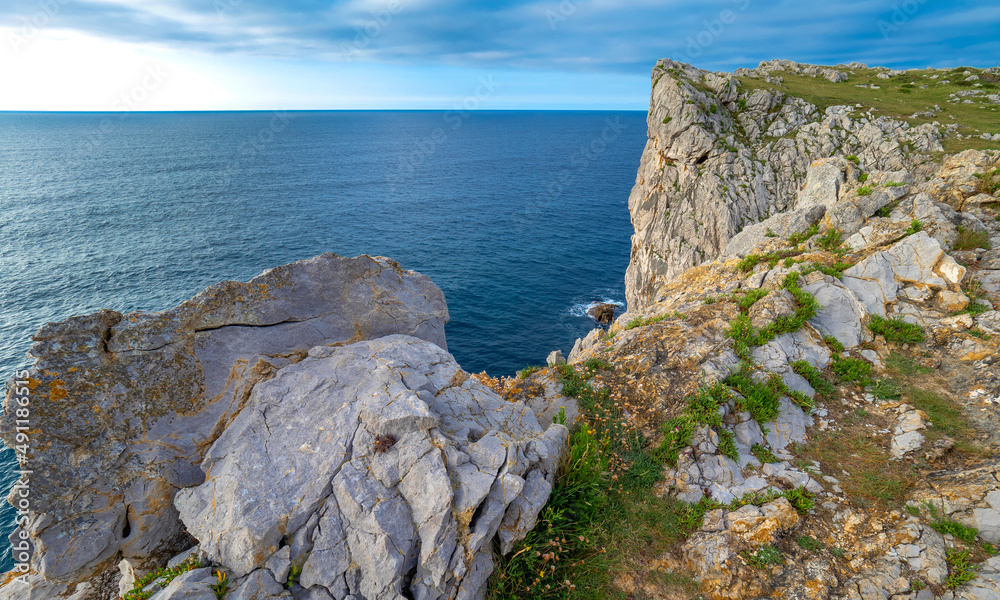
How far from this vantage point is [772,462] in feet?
34.0

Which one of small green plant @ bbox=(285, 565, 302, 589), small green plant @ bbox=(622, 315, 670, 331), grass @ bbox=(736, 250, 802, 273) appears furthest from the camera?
grass @ bbox=(736, 250, 802, 273)

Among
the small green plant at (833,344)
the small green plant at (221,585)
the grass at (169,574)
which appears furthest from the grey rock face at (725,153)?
the grass at (169,574)

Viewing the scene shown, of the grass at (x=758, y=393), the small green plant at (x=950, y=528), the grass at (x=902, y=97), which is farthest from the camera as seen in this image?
the grass at (x=902, y=97)

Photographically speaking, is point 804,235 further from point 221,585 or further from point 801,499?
point 221,585

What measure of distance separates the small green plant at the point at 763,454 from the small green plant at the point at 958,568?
3.11 meters

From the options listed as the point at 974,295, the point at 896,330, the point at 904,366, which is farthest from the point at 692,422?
the point at 974,295

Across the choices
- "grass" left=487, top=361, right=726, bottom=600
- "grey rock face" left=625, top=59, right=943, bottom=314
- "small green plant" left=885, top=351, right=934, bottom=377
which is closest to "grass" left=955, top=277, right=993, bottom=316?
"small green plant" left=885, top=351, right=934, bottom=377

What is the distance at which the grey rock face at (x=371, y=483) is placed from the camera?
7.22 metres

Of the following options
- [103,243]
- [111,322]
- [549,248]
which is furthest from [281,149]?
[111,322]

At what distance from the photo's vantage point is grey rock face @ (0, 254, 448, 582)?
761 centimetres

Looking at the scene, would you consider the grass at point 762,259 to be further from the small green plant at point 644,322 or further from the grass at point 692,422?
the grass at point 692,422

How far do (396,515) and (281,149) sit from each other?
8266 inches

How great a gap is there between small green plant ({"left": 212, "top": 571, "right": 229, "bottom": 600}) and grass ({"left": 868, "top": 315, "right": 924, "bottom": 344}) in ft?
58.4

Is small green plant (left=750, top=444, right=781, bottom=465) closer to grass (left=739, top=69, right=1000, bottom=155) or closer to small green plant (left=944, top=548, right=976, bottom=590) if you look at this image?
small green plant (left=944, top=548, right=976, bottom=590)
